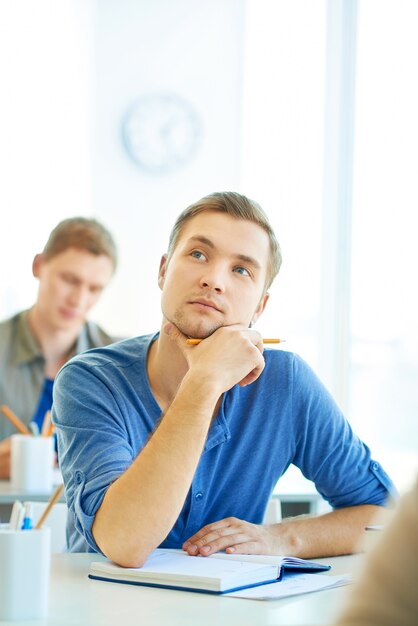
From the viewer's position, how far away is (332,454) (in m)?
1.85

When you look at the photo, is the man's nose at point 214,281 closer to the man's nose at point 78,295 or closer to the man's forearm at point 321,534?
the man's forearm at point 321,534

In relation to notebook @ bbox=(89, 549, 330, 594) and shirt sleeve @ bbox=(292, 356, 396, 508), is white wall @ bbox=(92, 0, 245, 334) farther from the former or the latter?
notebook @ bbox=(89, 549, 330, 594)

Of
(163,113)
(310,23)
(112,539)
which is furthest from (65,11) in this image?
(112,539)

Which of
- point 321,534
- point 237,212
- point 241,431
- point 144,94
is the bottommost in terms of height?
point 321,534

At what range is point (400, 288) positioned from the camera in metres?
3.79

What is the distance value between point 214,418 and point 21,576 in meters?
0.72

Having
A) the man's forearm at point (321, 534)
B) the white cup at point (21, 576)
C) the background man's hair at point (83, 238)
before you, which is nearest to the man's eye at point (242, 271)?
the man's forearm at point (321, 534)

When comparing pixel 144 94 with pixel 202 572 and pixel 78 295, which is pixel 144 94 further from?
pixel 202 572

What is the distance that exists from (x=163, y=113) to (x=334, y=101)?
2.87 feet

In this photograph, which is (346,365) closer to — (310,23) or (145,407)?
(310,23)

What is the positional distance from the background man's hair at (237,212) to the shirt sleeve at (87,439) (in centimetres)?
41

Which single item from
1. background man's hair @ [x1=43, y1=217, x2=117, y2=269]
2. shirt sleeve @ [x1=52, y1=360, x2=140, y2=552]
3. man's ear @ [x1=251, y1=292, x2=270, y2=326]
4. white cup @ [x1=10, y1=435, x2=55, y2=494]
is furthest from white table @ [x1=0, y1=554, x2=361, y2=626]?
background man's hair @ [x1=43, y1=217, x2=117, y2=269]

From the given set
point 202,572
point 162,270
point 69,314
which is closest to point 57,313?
point 69,314

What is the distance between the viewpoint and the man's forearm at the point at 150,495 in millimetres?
1383
